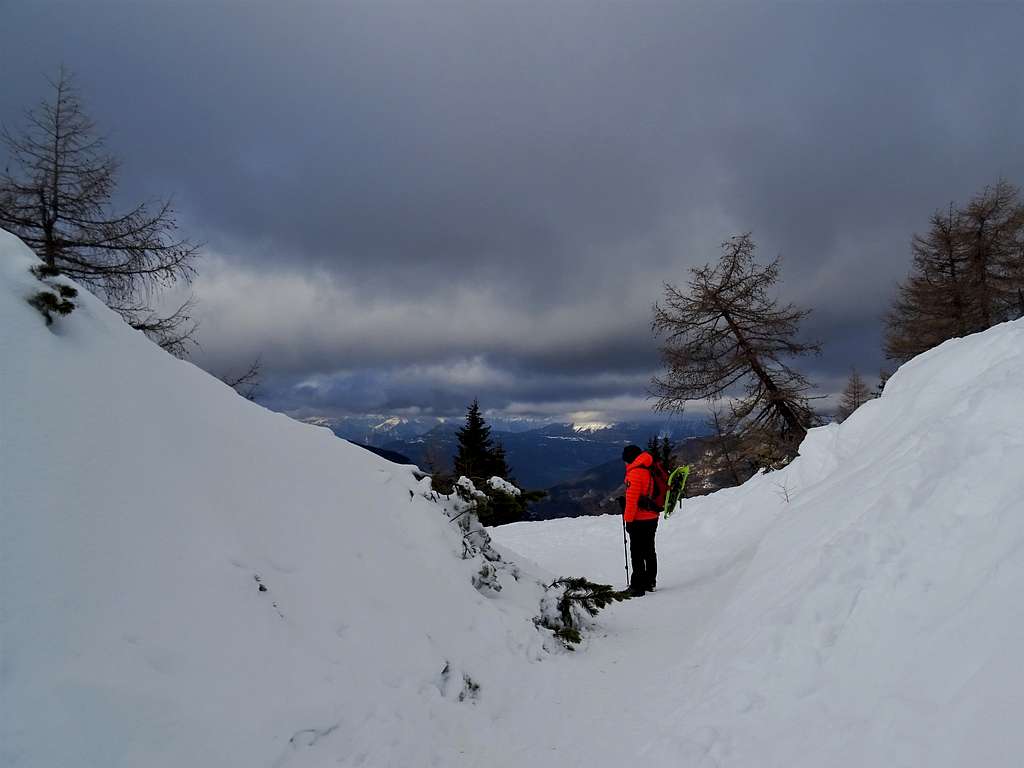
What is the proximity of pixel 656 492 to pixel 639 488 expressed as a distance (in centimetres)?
34

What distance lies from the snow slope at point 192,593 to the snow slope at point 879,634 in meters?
1.75

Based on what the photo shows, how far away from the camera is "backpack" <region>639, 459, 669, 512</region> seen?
8.05 metres

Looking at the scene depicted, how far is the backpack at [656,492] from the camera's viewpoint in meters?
8.05

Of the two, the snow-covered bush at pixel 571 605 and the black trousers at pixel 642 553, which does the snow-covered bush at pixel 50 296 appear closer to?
the snow-covered bush at pixel 571 605

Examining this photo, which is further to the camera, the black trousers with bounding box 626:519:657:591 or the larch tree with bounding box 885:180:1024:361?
the larch tree with bounding box 885:180:1024:361

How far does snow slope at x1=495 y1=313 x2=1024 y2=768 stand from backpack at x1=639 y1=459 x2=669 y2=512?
2.37 metres

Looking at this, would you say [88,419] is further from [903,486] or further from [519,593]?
[903,486]

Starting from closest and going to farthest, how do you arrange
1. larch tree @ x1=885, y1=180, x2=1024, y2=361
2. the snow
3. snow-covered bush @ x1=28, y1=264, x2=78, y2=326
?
snow-covered bush @ x1=28, y1=264, x2=78, y2=326 < the snow < larch tree @ x1=885, y1=180, x2=1024, y2=361

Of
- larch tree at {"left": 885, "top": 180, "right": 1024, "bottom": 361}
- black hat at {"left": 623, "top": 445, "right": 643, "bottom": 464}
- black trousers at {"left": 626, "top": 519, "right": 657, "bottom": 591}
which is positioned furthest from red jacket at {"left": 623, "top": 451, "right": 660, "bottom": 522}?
larch tree at {"left": 885, "top": 180, "right": 1024, "bottom": 361}

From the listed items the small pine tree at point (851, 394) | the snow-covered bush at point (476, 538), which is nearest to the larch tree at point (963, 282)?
the small pine tree at point (851, 394)

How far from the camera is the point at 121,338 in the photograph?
14.1 feet

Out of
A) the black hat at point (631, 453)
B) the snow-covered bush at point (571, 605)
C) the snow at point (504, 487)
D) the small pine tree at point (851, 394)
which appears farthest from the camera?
the small pine tree at point (851, 394)

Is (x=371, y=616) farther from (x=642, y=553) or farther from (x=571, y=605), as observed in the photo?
(x=642, y=553)

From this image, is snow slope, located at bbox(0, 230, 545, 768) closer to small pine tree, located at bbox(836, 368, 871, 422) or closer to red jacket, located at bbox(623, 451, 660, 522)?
red jacket, located at bbox(623, 451, 660, 522)
